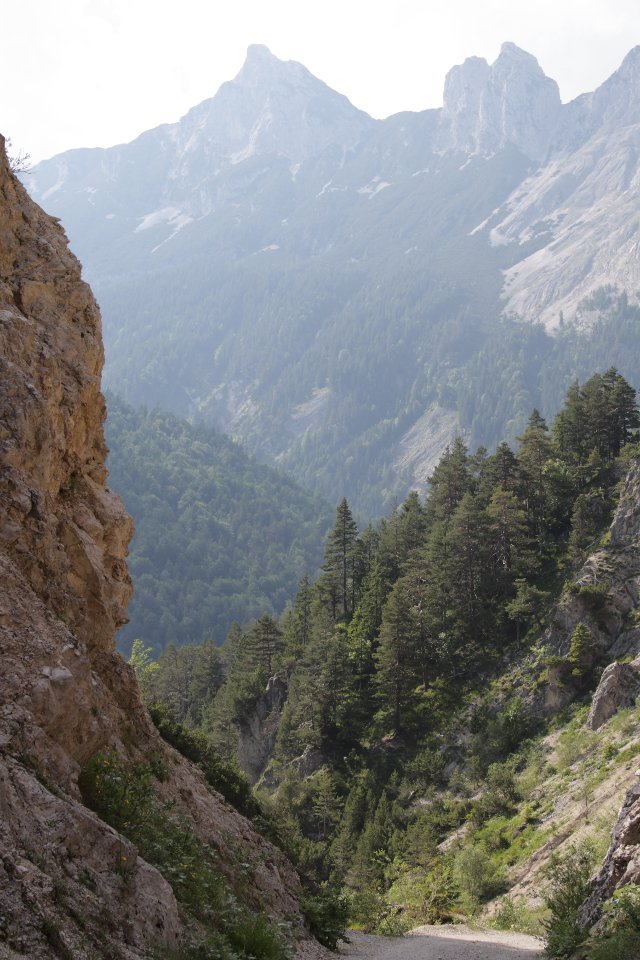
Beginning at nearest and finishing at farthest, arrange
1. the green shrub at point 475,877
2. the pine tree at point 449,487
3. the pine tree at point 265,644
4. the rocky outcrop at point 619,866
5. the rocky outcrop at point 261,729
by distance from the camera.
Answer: the rocky outcrop at point 619,866 → the green shrub at point 475,877 → the rocky outcrop at point 261,729 → the pine tree at point 449,487 → the pine tree at point 265,644

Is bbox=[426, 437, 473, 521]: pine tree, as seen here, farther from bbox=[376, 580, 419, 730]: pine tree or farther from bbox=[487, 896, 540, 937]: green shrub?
bbox=[487, 896, 540, 937]: green shrub

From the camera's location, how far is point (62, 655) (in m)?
14.0

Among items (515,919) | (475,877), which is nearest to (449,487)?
(475,877)

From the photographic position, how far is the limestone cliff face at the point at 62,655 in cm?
1061

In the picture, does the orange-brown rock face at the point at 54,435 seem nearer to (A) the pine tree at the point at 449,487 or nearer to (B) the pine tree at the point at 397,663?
(B) the pine tree at the point at 397,663

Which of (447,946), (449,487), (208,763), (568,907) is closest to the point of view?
(568,907)

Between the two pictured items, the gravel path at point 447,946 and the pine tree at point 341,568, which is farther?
the pine tree at point 341,568

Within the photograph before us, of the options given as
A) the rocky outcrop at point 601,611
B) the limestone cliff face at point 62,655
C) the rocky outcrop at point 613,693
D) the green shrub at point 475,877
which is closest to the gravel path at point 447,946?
the limestone cliff face at point 62,655

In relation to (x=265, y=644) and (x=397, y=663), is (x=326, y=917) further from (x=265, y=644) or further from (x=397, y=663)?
(x=265, y=644)

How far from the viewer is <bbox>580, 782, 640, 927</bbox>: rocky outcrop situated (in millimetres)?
17500

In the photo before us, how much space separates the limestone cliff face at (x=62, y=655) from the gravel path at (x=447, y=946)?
99.1 inches

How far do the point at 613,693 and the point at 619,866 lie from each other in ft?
77.9

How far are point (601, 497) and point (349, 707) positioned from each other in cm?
2161

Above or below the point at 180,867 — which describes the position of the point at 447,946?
below
